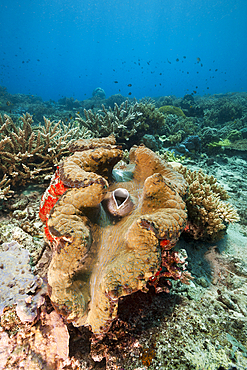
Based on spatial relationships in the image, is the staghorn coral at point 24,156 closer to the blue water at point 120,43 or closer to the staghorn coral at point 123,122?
the staghorn coral at point 123,122

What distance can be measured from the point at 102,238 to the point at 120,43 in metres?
166

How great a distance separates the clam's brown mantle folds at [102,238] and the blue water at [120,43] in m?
96.5

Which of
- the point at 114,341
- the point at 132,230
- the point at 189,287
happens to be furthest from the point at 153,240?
the point at 189,287

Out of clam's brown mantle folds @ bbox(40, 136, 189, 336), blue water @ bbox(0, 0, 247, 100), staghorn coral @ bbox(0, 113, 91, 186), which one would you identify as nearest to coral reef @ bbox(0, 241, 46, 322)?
clam's brown mantle folds @ bbox(40, 136, 189, 336)

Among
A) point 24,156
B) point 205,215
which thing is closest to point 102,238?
point 205,215

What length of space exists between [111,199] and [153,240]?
Answer: 64 centimetres

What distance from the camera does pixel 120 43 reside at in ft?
420

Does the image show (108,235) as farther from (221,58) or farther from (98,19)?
(221,58)

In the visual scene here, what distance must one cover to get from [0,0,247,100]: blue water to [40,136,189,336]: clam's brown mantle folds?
96510 mm

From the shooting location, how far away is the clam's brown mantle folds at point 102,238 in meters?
1.22

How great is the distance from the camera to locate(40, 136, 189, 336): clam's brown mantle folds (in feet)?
4.02

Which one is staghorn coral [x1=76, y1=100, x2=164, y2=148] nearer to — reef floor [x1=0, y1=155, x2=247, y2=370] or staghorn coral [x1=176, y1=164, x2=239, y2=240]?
staghorn coral [x1=176, y1=164, x2=239, y2=240]

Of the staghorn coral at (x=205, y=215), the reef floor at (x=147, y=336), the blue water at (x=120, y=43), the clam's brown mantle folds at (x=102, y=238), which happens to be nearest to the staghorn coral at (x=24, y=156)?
the clam's brown mantle folds at (x=102, y=238)

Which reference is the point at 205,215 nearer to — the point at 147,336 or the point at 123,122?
the point at 147,336
